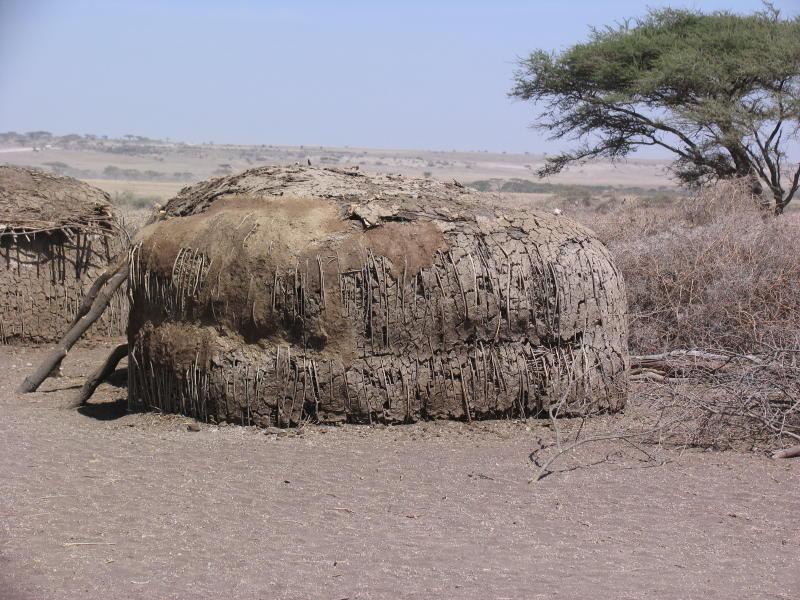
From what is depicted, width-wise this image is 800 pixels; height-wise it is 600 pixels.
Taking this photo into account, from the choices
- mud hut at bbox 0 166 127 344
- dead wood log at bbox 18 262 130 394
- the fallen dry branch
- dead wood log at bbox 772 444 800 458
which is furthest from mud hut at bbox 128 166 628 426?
mud hut at bbox 0 166 127 344

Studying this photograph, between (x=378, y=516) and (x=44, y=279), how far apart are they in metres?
7.38

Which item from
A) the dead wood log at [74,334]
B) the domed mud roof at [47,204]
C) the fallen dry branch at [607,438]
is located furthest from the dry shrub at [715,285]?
the domed mud roof at [47,204]

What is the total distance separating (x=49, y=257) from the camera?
1180cm

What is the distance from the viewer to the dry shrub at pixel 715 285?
34.2 ft

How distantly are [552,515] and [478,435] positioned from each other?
1777 mm

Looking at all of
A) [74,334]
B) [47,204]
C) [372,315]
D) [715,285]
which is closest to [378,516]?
[372,315]

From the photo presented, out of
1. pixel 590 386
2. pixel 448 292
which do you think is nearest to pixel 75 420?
pixel 448 292

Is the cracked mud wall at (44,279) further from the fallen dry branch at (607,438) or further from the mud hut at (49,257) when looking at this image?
the fallen dry branch at (607,438)

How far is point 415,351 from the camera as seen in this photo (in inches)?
302

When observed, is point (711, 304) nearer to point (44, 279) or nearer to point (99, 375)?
point (99, 375)

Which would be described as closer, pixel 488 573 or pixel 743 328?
pixel 488 573

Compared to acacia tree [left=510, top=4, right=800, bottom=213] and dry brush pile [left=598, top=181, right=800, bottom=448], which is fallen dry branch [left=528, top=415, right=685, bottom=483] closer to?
dry brush pile [left=598, top=181, right=800, bottom=448]

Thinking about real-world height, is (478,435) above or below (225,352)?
below

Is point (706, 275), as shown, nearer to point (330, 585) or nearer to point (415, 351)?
point (415, 351)
